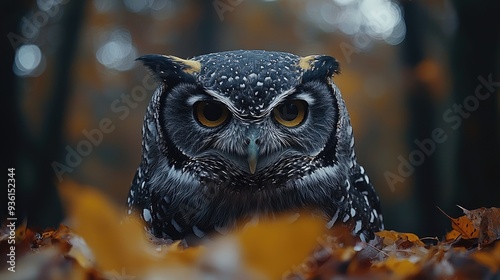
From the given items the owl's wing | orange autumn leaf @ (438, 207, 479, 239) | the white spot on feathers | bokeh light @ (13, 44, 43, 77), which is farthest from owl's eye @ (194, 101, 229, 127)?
bokeh light @ (13, 44, 43, 77)

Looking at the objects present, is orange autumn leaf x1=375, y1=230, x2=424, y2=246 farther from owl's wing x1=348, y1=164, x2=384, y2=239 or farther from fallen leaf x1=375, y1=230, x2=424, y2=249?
owl's wing x1=348, y1=164, x2=384, y2=239

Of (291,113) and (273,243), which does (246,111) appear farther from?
(273,243)

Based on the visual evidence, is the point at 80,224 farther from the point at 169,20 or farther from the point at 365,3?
the point at 169,20

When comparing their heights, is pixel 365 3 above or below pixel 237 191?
above

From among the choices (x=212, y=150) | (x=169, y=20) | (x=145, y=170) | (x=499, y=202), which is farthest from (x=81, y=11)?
(x=499, y=202)

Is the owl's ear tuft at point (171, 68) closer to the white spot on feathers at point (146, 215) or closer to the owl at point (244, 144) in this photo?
the owl at point (244, 144)

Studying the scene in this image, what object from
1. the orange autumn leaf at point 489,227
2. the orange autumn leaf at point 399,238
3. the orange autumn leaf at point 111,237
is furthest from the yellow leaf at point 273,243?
the orange autumn leaf at point 399,238
